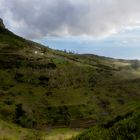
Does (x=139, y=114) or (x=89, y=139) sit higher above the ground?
(x=139, y=114)

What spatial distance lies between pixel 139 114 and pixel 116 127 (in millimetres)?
2250

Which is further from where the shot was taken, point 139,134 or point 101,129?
point 101,129

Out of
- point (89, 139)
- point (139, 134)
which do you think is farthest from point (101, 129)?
point (139, 134)

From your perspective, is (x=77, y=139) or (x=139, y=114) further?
(x=77, y=139)

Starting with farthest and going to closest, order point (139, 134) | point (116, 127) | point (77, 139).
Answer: point (77, 139) → point (116, 127) → point (139, 134)

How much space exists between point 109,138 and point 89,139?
2.12 metres

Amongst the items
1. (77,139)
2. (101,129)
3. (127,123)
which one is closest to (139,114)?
(127,123)

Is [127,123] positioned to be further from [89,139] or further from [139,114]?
[89,139]

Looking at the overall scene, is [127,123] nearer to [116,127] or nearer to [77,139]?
[116,127]

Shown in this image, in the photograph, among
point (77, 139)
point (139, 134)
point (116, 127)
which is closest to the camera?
point (139, 134)

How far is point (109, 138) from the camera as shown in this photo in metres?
33.9

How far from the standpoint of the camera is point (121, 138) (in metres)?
33.4

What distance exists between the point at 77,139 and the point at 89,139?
128 inches

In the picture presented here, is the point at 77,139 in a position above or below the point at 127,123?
below
